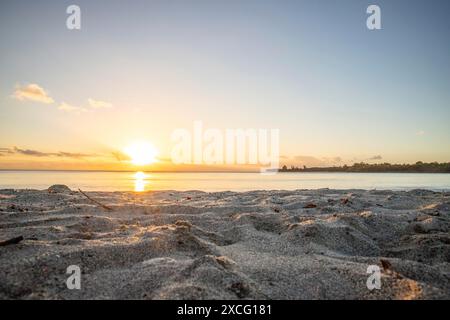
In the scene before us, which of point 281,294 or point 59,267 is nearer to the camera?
point 281,294

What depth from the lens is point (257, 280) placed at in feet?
7.48

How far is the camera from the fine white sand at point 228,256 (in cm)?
207

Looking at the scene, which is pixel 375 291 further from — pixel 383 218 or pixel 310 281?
pixel 383 218

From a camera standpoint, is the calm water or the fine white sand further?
the calm water

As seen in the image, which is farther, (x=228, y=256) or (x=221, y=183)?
(x=221, y=183)

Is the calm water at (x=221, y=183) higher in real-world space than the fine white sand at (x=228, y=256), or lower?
lower

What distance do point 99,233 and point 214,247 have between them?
1.33 metres

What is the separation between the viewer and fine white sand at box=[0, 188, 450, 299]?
207 cm

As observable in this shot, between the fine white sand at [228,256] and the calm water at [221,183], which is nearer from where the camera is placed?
the fine white sand at [228,256]

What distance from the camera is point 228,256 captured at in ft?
9.27

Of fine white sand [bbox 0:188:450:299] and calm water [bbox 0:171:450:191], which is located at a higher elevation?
fine white sand [bbox 0:188:450:299]
